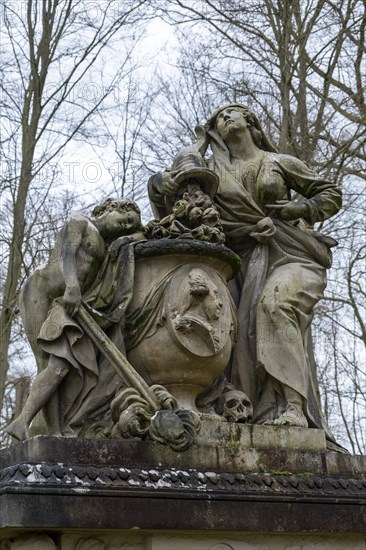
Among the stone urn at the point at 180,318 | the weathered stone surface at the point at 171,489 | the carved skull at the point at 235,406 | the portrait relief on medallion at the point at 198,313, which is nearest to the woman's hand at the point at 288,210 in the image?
the stone urn at the point at 180,318

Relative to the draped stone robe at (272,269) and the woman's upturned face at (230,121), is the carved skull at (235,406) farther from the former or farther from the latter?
the woman's upturned face at (230,121)

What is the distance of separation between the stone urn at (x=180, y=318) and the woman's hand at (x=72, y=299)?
36 centimetres

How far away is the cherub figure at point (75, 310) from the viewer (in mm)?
7336

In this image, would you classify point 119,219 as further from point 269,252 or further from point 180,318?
point 269,252

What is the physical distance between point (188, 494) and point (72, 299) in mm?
1397

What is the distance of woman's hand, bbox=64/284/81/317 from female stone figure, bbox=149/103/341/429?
3.49ft

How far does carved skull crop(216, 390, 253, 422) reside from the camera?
752cm

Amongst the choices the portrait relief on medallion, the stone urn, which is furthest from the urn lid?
the portrait relief on medallion

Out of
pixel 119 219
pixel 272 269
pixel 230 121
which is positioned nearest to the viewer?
pixel 119 219

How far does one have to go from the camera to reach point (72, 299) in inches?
290

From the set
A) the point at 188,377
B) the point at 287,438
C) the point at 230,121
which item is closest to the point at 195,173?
the point at 230,121

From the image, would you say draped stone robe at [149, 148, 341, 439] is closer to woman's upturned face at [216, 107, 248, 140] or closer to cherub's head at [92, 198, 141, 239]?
woman's upturned face at [216, 107, 248, 140]

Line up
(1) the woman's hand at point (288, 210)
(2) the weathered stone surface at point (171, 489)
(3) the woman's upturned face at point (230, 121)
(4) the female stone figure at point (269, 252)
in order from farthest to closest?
(3) the woman's upturned face at point (230, 121) → (1) the woman's hand at point (288, 210) → (4) the female stone figure at point (269, 252) → (2) the weathered stone surface at point (171, 489)

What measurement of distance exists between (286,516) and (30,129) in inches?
404
